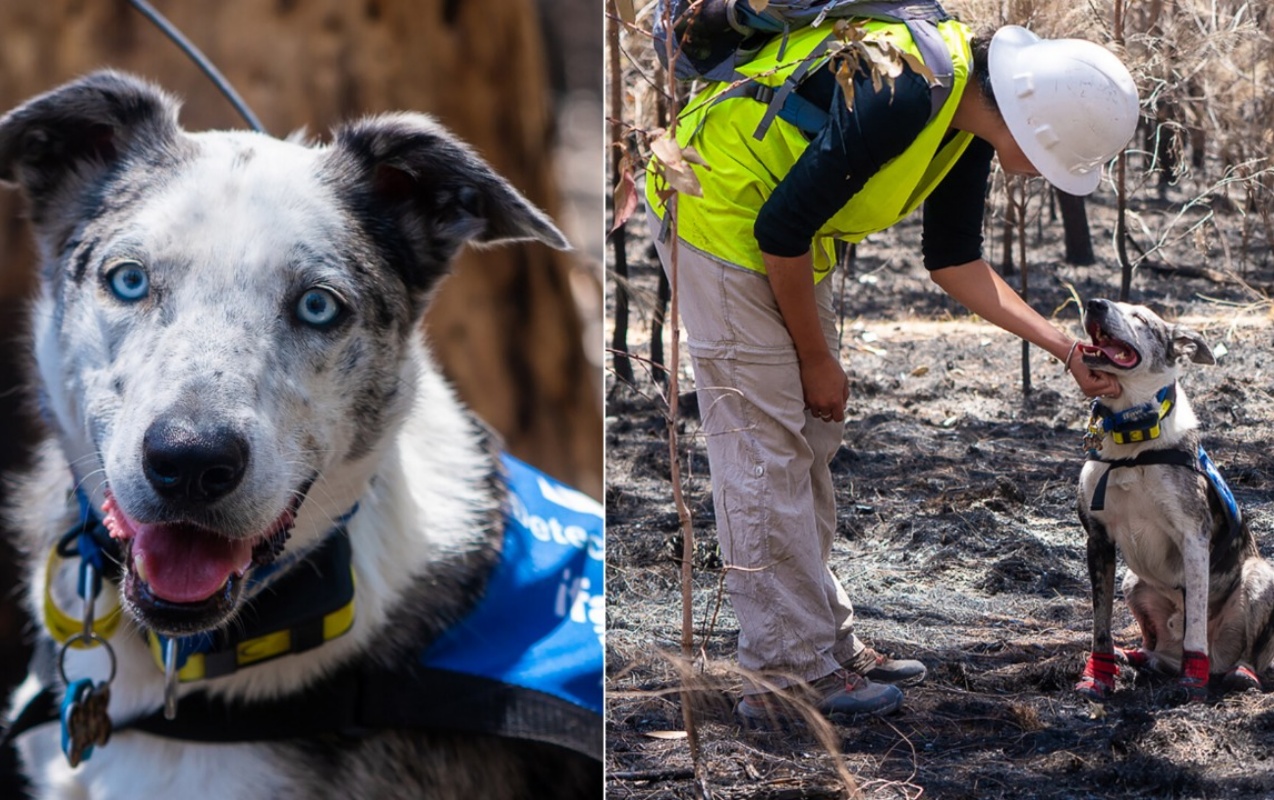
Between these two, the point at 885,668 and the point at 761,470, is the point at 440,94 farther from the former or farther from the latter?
the point at 885,668

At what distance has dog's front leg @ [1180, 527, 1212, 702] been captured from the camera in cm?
266

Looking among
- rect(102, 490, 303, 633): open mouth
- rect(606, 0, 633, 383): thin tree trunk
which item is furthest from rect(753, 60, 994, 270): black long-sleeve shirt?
rect(102, 490, 303, 633): open mouth

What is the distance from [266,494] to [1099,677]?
1682 mm

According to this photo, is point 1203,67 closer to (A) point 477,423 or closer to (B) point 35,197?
(A) point 477,423

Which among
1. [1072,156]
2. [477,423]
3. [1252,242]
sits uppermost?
[1072,156]

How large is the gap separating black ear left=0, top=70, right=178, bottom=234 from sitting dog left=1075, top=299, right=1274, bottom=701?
1752 mm

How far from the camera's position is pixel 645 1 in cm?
453

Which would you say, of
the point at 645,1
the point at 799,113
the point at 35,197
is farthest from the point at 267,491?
the point at 645,1

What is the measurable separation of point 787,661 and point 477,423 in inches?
33.6

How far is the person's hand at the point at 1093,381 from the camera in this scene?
2.67 m

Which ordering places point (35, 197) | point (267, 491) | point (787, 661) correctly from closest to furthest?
point (267, 491) → point (35, 197) → point (787, 661)

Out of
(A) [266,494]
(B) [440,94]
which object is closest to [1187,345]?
(B) [440,94]

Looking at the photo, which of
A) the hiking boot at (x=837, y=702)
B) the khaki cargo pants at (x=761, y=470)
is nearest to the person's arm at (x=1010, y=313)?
the khaki cargo pants at (x=761, y=470)

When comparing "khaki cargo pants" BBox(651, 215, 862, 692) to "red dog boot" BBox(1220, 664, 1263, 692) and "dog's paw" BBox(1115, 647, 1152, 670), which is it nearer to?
"dog's paw" BBox(1115, 647, 1152, 670)
